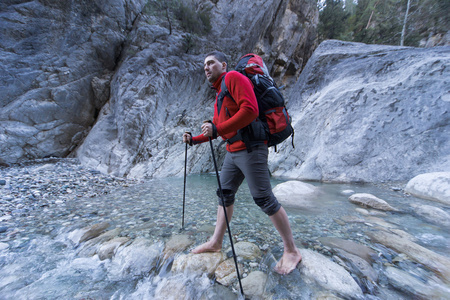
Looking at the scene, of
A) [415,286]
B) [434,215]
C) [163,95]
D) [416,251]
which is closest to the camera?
[415,286]

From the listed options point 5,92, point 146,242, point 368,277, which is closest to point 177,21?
point 5,92

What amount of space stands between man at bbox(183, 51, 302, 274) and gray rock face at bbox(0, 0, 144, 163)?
18.1 metres

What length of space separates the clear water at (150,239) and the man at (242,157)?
0.29 m

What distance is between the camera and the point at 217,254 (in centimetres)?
216

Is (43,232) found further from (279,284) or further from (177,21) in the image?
(177,21)

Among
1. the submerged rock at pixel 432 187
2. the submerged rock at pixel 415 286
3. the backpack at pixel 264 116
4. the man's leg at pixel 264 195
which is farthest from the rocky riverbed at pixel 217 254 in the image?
the backpack at pixel 264 116

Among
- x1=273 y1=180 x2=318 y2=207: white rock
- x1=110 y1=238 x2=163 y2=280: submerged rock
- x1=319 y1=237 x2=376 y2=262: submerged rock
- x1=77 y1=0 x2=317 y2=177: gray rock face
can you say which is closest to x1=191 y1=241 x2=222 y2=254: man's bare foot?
x1=110 y1=238 x2=163 y2=280: submerged rock

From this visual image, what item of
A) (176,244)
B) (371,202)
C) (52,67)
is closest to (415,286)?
(176,244)

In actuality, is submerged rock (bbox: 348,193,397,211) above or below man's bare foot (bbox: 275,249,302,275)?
below

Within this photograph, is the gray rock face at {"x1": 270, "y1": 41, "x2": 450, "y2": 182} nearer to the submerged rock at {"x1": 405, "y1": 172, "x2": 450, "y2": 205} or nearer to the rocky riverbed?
the submerged rock at {"x1": 405, "y1": 172, "x2": 450, "y2": 205}

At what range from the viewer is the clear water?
5.54 feet

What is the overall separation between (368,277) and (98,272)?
2781 mm

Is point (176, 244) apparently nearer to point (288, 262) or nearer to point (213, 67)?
point (288, 262)

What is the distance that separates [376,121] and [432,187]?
3839 mm
